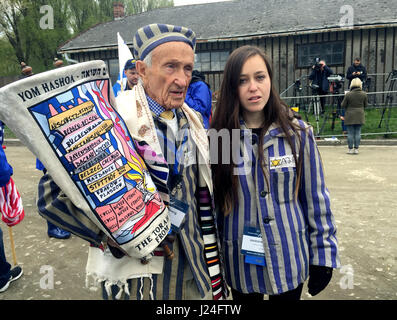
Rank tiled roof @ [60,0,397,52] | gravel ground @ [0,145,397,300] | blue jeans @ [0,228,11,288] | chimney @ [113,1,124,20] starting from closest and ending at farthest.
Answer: gravel ground @ [0,145,397,300] < blue jeans @ [0,228,11,288] < tiled roof @ [60,0,397,52] < chimney @ [113,1,124,20]

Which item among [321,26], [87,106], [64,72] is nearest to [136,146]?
[87,106]

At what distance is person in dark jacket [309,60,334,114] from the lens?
10203mm

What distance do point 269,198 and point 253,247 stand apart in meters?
0.27

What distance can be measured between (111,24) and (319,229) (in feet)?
60.1

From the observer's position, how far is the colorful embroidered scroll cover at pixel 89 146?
0.88 m

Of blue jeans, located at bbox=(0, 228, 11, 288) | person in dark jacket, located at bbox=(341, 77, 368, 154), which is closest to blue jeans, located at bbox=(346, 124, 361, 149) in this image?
person in dark jacket, located at bbox=(341, 77, 368, 154)

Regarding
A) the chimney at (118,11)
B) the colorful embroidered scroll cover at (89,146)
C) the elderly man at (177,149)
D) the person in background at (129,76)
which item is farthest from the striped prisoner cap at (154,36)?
the chimney at (118,11)

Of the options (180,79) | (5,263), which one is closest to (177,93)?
(180,79)

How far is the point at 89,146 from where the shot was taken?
954mm

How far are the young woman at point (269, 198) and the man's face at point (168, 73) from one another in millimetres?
368

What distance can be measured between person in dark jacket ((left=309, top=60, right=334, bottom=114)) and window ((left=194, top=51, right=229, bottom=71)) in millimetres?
3975

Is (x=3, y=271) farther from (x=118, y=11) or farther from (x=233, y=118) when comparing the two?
(x=118, y=11)

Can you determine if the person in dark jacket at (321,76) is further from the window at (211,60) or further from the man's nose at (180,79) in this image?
the man's nose at (180,79)

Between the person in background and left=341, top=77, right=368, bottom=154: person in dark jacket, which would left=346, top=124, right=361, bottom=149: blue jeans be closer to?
left=341, top=77, right=368, bottom=154: person in dark jacket
